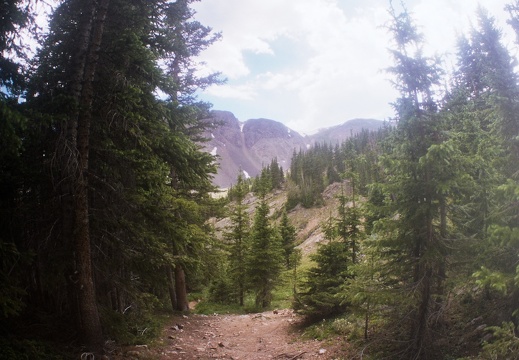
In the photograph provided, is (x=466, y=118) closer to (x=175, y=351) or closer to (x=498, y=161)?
(x=498, y=161)

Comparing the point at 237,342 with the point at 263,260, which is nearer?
the point at 237,342

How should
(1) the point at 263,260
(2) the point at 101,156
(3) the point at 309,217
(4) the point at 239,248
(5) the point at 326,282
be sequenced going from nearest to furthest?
(2) the point at 101,156 < (5) the point at 326,282 < (1) the point at 263,260 < (4) the point at 239,248 < (3) the point at 309,217

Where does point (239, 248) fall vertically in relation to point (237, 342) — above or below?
above

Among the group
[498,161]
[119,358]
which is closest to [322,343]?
[119,358]

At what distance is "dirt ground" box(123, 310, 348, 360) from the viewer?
999 cm

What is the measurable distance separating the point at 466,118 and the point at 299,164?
96.1 meters

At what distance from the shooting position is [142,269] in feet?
28.7

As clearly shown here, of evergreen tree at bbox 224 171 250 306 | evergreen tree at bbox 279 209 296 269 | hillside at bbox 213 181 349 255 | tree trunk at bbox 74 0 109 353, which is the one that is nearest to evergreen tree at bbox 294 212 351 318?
evergreen tree at bbox 224 171 250 306

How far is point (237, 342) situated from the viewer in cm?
1259

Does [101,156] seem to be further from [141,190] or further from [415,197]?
[415,197]

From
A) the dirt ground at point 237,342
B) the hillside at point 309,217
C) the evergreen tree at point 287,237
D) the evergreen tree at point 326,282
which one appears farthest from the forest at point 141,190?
the hillside at point 309,217

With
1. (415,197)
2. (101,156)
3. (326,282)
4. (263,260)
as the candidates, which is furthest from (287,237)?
(101,156)

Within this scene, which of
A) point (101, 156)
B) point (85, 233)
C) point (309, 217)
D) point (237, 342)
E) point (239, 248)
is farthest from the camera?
point (309, 217)

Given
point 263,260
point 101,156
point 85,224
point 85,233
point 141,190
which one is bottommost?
point 263,260
